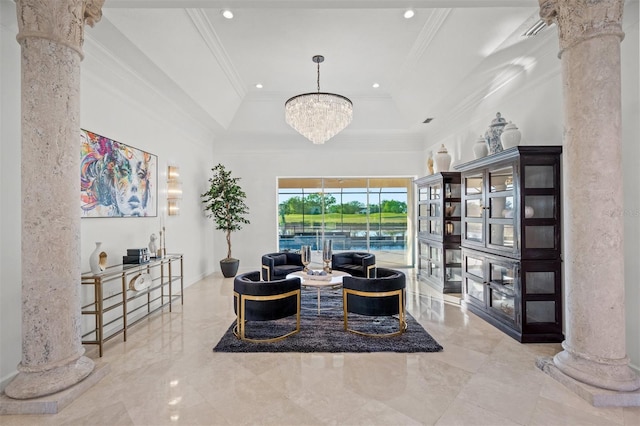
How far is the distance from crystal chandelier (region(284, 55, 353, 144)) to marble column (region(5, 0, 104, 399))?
279 cm

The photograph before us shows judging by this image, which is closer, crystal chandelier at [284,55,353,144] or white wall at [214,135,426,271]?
crystal chandelier at [284,55,353,144]

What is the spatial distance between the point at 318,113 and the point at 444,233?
328 cm

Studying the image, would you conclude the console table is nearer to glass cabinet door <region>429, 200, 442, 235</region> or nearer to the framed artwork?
the framed artwork

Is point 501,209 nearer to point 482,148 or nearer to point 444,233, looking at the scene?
point 482,148

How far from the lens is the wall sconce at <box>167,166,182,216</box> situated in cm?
565

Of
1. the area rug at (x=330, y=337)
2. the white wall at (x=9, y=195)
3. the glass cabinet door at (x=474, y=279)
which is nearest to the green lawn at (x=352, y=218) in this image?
the glass cabinet door at (x=474, y=279)

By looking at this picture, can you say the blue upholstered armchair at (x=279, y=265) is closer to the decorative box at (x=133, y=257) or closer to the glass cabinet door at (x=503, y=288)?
the decorative box at (x=133, y=257)

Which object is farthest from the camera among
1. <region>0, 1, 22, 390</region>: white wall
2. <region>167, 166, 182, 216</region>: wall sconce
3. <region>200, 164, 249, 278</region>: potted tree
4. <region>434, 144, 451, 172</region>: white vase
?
<region>200, 164, 249, 278</region>: potted tree

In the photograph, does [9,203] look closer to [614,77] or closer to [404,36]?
[404,36]

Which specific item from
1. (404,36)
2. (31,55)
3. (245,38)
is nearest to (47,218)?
(31,55)

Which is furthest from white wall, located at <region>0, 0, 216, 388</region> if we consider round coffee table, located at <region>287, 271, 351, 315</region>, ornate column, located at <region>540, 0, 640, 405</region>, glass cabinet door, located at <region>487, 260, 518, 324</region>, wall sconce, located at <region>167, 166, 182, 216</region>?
glass cabinet door, located at <region>487, 260, 518, 324</region>

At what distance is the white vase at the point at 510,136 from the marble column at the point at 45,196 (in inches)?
190

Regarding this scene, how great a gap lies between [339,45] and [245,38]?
1399 millimetres

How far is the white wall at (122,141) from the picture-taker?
268cm
